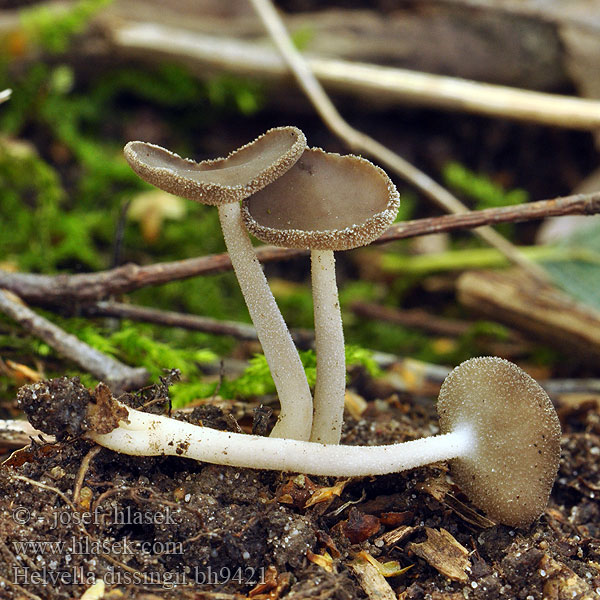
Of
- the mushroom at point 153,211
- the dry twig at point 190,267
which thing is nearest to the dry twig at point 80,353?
the dry twig at point 190,267

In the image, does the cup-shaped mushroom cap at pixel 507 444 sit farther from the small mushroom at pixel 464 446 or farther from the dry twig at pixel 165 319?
→ the dry twig at pixel 165 319

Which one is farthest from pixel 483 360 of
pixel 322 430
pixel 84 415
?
pixel 84 415

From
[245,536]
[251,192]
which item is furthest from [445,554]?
[251,192]

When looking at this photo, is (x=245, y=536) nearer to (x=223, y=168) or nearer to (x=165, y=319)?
(x=223, y=168)

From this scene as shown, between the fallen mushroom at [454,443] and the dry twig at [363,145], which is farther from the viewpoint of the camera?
the dry twig at [363,145]

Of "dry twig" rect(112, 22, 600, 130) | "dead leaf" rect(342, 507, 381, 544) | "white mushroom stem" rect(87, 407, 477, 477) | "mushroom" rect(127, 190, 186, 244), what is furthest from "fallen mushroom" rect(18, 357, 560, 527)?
"mushroom" rect(127, 190, 186, 244)

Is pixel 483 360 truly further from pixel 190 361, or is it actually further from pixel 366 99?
pixel 366 99
